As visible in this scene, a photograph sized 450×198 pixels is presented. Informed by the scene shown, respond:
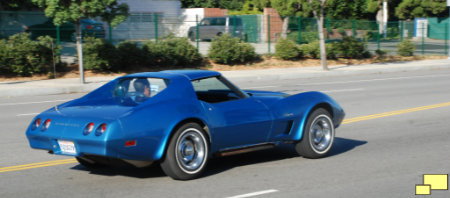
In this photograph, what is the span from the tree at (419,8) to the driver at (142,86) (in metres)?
53.4

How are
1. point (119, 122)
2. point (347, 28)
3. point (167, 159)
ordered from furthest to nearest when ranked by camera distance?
point (347, 28) < point (167, 159) < point (119, 122)

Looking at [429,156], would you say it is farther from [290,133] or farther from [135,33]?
[135,33]

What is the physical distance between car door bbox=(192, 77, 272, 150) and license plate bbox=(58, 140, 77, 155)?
1.52 metres

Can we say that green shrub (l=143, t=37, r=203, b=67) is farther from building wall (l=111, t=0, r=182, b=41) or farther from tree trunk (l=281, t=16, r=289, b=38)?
tree trunk (l=281, t=16, r=289, b=38)

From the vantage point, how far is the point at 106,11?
2050 centimetres

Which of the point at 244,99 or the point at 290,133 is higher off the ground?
the point at 244,99

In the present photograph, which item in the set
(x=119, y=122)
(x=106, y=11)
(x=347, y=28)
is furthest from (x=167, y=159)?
(x=347, y=28)

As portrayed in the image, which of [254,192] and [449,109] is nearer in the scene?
[254,192]

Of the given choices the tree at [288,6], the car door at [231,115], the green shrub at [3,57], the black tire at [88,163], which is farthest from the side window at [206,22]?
the black tire at [88,163]

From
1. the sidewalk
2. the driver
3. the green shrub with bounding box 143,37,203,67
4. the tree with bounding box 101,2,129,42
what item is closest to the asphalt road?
the driver

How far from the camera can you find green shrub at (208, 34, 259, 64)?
26562 millimetres

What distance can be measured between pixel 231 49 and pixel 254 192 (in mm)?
20714

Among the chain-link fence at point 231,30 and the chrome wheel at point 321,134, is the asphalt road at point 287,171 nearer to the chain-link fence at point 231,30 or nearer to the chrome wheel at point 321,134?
the chrome wheel at point 321,134

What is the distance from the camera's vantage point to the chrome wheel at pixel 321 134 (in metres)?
7.82
